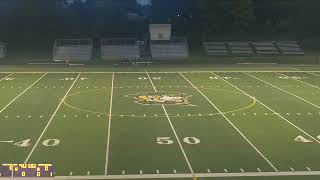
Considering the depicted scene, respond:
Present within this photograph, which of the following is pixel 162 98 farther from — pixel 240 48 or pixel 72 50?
pixel 240 48

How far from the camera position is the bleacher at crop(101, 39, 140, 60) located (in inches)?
1470

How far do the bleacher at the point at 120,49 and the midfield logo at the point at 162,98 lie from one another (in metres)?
15.1

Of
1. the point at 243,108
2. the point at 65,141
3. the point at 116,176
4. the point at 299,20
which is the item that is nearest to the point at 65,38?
the point at 299,20

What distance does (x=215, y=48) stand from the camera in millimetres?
41000

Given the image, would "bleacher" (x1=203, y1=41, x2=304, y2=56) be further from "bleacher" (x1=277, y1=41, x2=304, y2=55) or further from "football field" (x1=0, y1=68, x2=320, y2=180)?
"football field" (x1=0, y1=68, x2=320, y2=180)

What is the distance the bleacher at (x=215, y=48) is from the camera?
40.0 m

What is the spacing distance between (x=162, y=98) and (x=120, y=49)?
18691 mm

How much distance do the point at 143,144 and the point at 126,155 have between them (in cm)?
111

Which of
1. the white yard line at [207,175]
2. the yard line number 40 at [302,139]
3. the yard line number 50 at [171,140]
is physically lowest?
the yard line number 50 at [171,140]

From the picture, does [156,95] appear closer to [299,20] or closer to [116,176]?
[116,176]

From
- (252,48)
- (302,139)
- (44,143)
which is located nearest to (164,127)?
(44,143)

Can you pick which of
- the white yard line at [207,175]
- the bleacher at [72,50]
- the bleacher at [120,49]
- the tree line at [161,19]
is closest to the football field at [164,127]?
the white yard line at [207,175]

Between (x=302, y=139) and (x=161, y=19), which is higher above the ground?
(x=161, y=19)

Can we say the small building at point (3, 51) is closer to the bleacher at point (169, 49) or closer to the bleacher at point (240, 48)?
the bleacher at point (169, 49)
